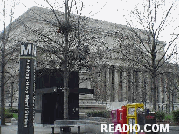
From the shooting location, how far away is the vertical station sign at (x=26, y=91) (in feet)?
40.5

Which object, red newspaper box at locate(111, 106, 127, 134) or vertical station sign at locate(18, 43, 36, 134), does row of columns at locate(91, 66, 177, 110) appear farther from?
vertical station sign at locate(18, 43, 36, 134)

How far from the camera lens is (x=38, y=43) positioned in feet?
62.0

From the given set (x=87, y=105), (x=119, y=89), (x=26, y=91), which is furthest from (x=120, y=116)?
(x=119, y=89)

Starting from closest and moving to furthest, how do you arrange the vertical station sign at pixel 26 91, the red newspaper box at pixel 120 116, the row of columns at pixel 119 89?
the vertical station sign at pixel 26 91 < the red newspaper box at pixel 120 116 < the row of columns at pixel 119 89

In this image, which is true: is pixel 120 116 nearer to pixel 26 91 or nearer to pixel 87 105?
pixel 26 91

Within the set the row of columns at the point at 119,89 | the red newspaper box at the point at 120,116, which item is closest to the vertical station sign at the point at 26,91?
the red newspaper box at the point at 120,116

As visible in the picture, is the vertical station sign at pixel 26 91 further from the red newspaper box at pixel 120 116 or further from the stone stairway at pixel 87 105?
the stone stairway at pixel 87 105

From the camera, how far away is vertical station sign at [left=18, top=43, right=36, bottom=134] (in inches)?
487

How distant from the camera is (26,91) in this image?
12.4 metres

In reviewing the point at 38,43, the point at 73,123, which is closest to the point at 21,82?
→ the point at 73,123

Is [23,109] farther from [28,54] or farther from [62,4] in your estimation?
[62,4]

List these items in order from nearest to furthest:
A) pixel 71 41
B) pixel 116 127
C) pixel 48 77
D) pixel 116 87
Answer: pixel 116 127, pixel 71 41, pixel 48 77, pixel 116 87

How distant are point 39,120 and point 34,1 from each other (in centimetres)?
967

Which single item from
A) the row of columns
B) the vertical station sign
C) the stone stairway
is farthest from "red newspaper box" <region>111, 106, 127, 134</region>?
the row of columns
